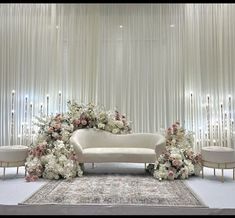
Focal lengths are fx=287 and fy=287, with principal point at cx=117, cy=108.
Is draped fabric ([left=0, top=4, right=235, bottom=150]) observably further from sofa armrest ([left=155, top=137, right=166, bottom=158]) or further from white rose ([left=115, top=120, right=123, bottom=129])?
sofa armrest ([left=155, top=137, right=166, bottom=158])

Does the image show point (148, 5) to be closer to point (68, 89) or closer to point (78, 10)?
point (78, 10)

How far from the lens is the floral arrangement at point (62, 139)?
4.76 metres

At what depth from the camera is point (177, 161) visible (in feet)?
15.8

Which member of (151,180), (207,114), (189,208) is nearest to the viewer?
(189,208)

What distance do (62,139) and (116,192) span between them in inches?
65.6

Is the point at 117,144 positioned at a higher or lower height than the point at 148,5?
A: lower

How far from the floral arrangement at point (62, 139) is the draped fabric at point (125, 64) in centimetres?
128

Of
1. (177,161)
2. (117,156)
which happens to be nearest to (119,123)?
(117,156)

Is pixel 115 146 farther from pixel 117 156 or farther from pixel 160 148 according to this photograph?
pixel 160 148

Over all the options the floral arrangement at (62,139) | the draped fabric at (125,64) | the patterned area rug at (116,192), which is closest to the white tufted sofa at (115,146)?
the floral arrangement at (62,139)

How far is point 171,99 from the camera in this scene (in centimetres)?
689

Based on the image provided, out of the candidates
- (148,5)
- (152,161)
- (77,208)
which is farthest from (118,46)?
(77,208)

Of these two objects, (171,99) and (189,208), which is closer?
(189,208)

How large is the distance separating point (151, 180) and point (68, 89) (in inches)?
130
